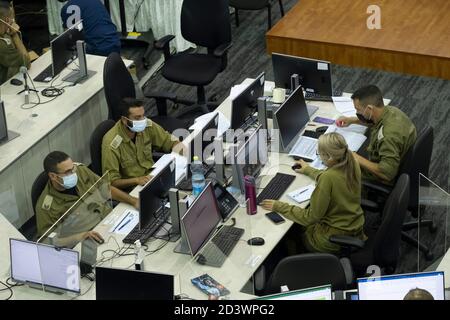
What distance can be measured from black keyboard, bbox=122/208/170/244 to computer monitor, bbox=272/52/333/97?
178 centimetres

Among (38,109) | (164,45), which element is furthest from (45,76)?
(164,45)

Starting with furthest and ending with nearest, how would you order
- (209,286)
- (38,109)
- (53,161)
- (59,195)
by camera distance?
(38,109) < (59,195) < (53,161) < (209,286)

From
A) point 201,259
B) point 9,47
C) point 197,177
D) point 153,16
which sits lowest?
point 153,16

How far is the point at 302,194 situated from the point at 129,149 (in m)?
1.27

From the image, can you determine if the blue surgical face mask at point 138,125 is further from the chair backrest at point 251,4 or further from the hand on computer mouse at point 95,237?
the chair backrest at point 251,4

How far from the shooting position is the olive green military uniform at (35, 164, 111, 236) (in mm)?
5484

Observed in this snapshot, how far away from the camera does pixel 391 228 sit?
5.30 metres

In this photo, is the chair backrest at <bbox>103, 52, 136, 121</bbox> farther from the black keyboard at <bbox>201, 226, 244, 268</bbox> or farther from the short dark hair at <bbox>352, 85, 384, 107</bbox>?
the short dark hair at <bbox>352, 85, 384, 107</bbox>

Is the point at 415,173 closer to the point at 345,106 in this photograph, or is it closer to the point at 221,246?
the point at 345,106

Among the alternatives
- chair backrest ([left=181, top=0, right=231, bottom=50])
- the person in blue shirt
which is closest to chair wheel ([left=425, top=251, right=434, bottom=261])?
chair backrest ([left=181, top=0, right=231, bottom=50])

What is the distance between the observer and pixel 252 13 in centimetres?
981

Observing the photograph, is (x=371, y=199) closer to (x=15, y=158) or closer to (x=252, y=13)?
(x=15, y=158)

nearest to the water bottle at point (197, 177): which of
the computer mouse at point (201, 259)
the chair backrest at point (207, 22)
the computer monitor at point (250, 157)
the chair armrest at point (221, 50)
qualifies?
the computer monitor at point (250, 157)

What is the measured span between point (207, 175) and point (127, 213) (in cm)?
62
